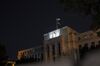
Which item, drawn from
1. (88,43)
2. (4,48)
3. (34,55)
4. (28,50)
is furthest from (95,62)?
(28,50)

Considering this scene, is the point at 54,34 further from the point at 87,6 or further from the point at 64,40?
the point at 87,6

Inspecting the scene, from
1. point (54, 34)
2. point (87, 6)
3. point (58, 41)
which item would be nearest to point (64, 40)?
point (58, 41)

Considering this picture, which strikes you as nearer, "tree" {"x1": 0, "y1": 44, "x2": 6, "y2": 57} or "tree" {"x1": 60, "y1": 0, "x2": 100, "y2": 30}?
"tree" {"x1": 60, "y1": 0, "x2": 100, "y2": 30}

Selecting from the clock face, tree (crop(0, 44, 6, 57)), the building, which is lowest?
tree (crop(0, 44, 6, 57))

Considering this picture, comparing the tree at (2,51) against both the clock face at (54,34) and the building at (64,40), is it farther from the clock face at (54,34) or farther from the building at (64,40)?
the clock face at (54,34)

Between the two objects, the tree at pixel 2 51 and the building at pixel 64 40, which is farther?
the building at pixel 64 40

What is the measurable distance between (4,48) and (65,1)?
24631 mm

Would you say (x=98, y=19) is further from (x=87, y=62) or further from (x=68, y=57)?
(x=68, y=57)

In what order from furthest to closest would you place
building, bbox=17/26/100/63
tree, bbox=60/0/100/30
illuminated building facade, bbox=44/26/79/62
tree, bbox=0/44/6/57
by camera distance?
illuminated building facade, bbox=44/26/79/62, building, bbox=17/26/100/63, tree, bbox=0/44/6/57, tree, bbox=60/0/100/30

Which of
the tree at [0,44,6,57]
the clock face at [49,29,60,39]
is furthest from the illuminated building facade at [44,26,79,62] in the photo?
the tree at [0,44,6,57]

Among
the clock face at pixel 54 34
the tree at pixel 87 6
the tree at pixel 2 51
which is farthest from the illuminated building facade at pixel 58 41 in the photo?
the tree at pixel 87 6

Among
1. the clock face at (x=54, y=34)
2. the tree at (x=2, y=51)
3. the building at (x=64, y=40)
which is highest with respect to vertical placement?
the clock face at (x=54, y=34)

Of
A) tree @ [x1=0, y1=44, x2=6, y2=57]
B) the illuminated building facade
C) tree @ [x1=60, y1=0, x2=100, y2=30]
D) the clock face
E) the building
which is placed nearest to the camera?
tree @ [x1=60, y1=0, x2=100, y2=30]

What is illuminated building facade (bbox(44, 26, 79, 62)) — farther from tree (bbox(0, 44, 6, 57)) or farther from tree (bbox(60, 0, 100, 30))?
tree (bbox(60, 0, 100, 30))
